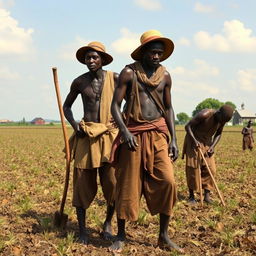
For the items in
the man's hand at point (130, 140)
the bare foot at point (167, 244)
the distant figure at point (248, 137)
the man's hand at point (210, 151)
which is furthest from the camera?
the distant figure at point (248, 137)

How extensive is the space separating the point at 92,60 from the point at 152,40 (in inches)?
38.1

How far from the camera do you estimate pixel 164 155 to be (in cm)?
425

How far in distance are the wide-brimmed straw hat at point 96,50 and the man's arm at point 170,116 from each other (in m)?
0.93

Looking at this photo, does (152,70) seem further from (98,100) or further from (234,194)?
(234,194)

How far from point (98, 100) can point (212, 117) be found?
2926 millimetres

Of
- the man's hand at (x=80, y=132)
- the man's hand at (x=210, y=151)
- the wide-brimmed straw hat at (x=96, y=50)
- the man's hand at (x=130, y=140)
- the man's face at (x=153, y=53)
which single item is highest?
the wide-brimmed straw hat at (x=96, y=50)

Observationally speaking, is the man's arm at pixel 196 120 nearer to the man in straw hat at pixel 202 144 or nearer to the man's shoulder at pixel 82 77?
the man in straw hat at pixel 202 144

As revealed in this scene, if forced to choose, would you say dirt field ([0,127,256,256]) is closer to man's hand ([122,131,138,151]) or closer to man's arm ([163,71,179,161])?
man's arm ([163,71,179,161])

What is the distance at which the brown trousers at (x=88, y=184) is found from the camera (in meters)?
4.80

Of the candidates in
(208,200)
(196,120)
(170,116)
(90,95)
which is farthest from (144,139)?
(208,200)

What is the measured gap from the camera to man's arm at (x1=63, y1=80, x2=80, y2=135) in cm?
497

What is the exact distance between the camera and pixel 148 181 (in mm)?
4273

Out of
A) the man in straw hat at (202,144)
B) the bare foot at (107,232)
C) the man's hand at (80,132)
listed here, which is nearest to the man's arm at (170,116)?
the man's hand at (80,132)

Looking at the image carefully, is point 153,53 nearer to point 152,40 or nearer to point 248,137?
point 152,40
